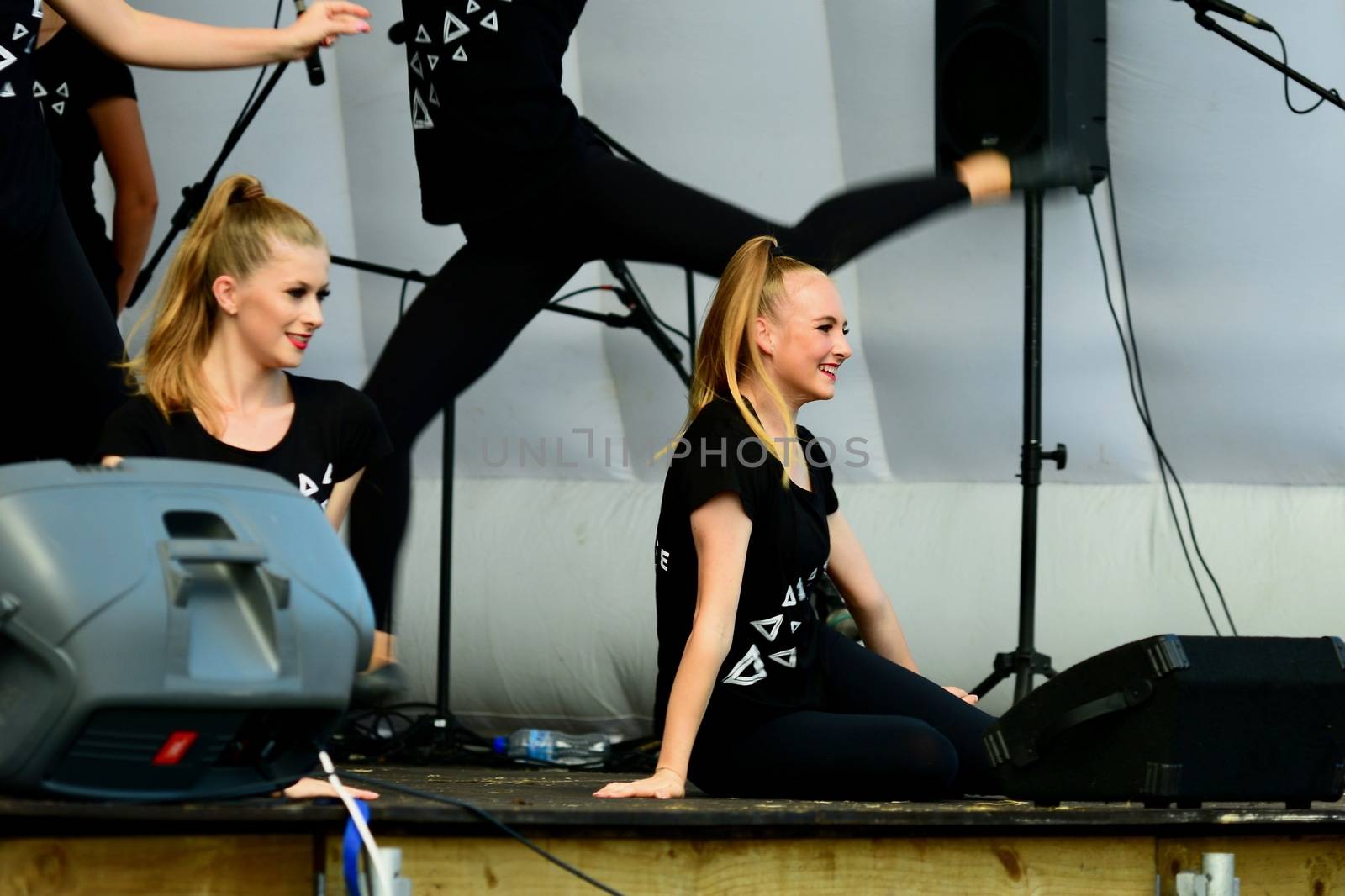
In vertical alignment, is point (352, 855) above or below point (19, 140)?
below

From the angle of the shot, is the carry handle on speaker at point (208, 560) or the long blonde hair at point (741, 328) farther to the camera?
the long blonde hair at point (741, 328)

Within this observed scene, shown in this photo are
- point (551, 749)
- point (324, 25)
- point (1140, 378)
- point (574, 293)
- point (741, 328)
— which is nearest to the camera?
point (324, 25)

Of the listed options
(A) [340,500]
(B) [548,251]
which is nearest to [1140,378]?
(B) [548,251]

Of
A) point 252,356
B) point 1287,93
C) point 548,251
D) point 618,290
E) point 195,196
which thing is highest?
point 1287,93

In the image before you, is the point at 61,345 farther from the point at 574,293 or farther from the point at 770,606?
the point at 574,293

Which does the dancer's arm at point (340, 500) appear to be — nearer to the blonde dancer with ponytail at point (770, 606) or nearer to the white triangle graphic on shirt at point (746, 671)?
the blonde dancer with ponytail at point (770, 606)

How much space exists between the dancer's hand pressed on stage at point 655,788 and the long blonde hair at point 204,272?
735mm

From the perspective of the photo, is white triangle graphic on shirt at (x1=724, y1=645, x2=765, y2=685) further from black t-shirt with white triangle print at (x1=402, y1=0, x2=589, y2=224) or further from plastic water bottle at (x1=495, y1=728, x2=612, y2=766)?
plastic water bottle at (x1=495, y1=728, x2=612, y2=766)

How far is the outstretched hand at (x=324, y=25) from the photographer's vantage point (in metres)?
2.11

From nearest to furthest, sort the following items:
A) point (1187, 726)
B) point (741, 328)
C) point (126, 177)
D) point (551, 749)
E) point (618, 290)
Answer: point (1187, 726), point (741, 328), point (126, 177), point (551, 749), point (618, 290)

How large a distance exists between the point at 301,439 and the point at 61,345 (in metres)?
0.33

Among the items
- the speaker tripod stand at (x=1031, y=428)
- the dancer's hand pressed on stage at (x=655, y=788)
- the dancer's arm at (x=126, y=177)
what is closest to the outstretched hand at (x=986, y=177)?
the speaker tripod stand at (x=1031, y=428)

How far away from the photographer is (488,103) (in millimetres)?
2545

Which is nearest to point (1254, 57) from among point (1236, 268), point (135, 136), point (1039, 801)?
point (1236, 268)
